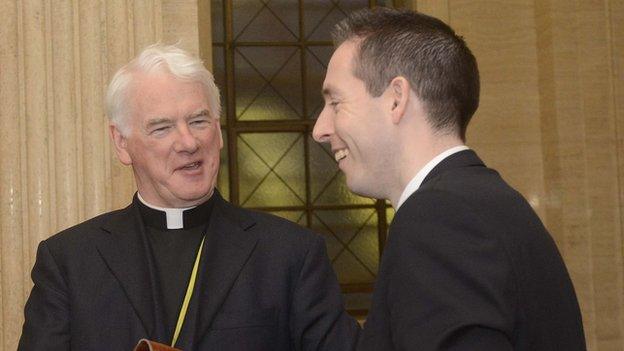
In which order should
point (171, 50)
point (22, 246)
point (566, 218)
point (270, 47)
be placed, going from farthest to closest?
point (270, 47) < point (566, 218) < point (22, 246) < point (171, 50)

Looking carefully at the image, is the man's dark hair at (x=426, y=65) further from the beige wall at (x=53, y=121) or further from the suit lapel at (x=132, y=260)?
the beige wall at (x=53, y=121)

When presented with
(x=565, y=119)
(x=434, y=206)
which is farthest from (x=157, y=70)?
(x=565, y=119)

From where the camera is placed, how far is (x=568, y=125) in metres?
7.58

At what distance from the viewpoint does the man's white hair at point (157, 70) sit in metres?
3.60

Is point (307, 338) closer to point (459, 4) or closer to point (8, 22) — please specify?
point (8, 22)

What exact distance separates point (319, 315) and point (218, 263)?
15.6 inches

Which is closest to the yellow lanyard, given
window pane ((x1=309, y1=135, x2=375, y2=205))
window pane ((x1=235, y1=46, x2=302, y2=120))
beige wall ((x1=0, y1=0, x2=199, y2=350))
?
beige wall ((x1=0, y1=0, x2=199, y2=350))

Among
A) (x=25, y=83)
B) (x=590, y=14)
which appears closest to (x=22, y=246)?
(x=25, y=83)

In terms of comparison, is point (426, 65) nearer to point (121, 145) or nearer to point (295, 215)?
point (121, 145)

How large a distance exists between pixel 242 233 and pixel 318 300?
0.38m

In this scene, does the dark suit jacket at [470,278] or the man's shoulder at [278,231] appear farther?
the man's shoulder at [278,231]

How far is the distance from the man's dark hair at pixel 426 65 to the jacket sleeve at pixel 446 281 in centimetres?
34

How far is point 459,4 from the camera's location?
782 centimetres

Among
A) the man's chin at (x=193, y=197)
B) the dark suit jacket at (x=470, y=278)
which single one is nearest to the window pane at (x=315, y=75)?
the man's chin at (x=193, y=197)
